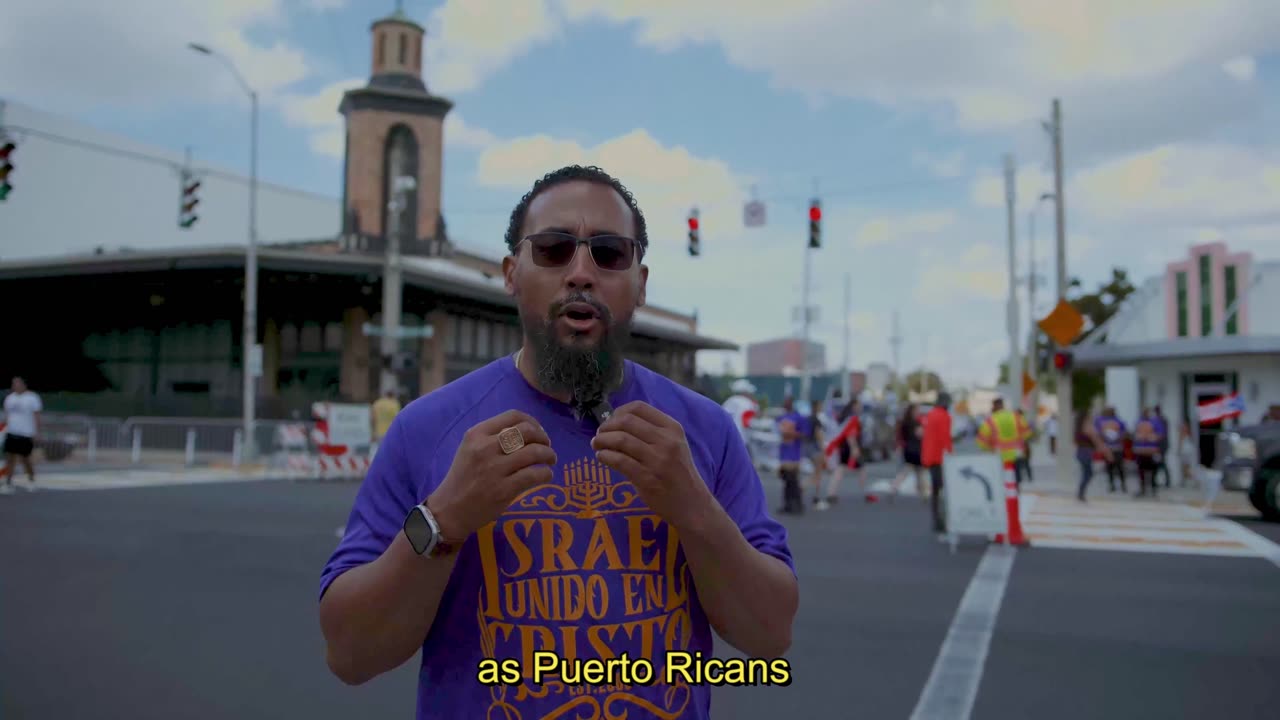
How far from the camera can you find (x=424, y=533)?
1659 mm

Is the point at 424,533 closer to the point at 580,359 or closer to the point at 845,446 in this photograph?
the point at 580,359

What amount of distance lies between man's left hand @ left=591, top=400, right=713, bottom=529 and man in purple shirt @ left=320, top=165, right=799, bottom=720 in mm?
11

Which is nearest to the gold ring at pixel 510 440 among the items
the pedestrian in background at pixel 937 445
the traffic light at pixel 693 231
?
the pedestrian in background at pixel 937 445

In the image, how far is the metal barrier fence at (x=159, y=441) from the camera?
27562 mm

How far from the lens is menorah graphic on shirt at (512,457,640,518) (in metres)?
1.86

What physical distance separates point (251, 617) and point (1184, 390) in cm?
2434

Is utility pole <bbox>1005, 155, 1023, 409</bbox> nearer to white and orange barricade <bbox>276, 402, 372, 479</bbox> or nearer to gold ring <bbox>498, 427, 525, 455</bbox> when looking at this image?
white and orange barricade <bbox>276, 402, 372, 479</bbox>

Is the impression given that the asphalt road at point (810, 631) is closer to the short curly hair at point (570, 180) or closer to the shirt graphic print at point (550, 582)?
the shirt graphic print at point (550, 582)

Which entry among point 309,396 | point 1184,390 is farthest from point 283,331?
point 1184,390

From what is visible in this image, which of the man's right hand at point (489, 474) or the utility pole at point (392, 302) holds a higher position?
the utility pole at point (392, 302)

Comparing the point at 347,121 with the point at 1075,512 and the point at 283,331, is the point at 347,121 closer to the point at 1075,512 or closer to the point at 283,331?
the point at 283,331

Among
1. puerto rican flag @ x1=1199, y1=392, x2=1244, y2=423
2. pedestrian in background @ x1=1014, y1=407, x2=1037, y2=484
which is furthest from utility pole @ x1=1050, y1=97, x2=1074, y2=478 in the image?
puerto rican flag @ x1=1199, y1=392, x2=1244, y2=423

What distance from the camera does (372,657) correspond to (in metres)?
1.83

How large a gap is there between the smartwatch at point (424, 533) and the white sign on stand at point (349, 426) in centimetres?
2252
